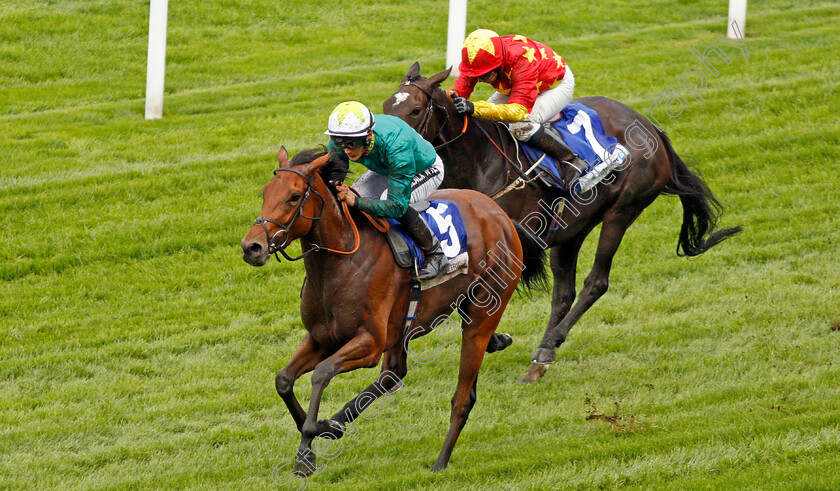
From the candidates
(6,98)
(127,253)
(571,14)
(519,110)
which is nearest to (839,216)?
(519,110)

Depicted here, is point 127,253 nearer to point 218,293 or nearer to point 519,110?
point 218,293

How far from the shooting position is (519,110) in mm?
7617

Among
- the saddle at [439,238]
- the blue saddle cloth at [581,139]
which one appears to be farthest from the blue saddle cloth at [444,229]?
the blue saddle cloth at [581,139]

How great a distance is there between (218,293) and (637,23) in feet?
38.3

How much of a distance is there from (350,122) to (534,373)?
3.45 meters

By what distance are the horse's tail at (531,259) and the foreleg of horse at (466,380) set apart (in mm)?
801

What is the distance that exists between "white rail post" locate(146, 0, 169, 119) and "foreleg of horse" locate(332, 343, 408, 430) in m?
7.89

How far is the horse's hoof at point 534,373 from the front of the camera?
27.1ft

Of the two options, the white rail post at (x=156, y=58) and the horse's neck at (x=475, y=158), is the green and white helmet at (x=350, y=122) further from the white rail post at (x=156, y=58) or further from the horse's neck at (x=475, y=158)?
the white rail post at (x=156, y=58)

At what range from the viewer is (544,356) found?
326 inches

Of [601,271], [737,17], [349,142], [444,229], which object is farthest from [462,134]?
[737,17]

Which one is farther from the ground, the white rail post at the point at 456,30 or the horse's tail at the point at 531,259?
the white rail post at the point at 456,30

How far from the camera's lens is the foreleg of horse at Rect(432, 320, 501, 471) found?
255 inches

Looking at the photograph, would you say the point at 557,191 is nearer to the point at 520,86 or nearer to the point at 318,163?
the point at 520,86
